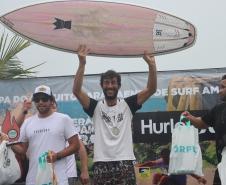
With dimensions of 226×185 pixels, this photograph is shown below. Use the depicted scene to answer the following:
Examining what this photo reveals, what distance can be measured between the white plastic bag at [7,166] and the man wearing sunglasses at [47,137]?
110 mm

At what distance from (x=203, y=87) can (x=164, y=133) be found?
31.9 inches

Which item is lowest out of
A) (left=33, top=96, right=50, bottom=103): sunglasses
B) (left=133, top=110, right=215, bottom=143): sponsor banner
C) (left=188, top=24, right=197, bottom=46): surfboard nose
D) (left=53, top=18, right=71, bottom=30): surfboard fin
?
(left=133, top=110, right=215, bottom=143): sponsor banner

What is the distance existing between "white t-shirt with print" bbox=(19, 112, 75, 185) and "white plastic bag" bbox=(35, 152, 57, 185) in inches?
3.0

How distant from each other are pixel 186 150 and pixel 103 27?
1449mm

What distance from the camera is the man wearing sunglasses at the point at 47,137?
345cm

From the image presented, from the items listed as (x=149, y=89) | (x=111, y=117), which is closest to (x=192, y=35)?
(x=149, y=89)

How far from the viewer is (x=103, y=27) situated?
4203 millimetres

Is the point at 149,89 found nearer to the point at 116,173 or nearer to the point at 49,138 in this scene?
the point at 116,173

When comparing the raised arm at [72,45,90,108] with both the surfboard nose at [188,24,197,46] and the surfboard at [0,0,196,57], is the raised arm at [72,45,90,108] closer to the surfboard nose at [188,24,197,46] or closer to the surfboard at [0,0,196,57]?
the surfboard at [0,0,196,57]

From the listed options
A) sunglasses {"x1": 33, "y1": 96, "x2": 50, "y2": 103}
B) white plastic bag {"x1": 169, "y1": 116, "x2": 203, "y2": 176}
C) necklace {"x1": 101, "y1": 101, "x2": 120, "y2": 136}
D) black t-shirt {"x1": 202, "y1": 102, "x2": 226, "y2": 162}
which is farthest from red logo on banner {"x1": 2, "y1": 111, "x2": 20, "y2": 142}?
black t-shirt {"x1": 202, "y1": 102, "x2": 226, "y2": 162}

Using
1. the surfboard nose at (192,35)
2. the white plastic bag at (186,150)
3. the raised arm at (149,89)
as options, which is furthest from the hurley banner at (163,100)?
the raised arm at (149,89)

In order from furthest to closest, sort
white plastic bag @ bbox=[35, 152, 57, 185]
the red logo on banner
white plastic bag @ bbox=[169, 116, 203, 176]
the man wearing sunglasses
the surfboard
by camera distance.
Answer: white plastic bag @ bbox=[169, 116, 203, 176] < the surfboard < the red logo on banner < the man wearing sunglasses < white plastic bag @ bbox=[35, 152, 57, 185]

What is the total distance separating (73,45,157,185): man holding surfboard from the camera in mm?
3410

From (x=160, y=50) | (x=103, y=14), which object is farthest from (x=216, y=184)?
(x=103, y=14)
